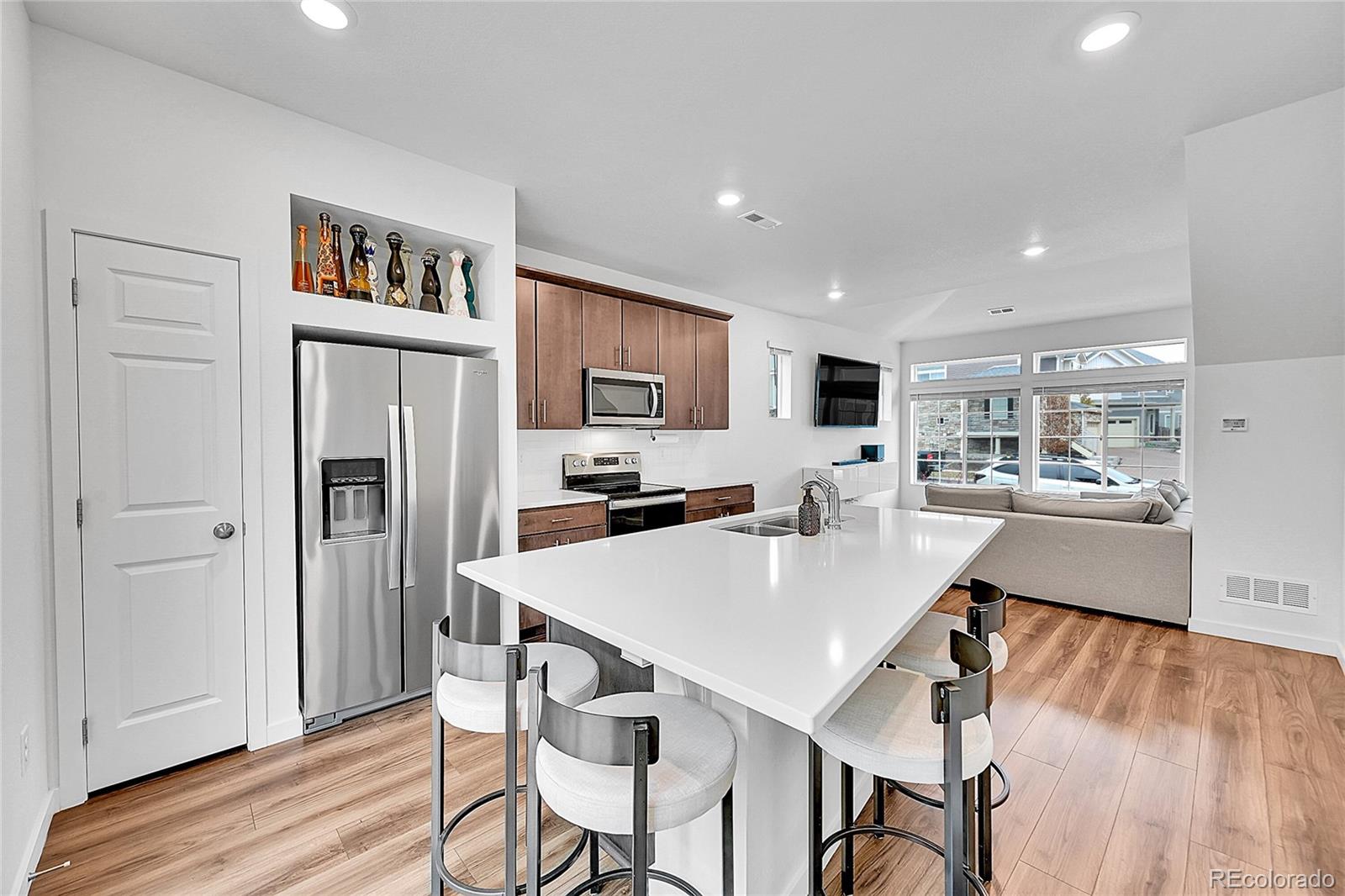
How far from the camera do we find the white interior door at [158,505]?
Result: 1.96 meters

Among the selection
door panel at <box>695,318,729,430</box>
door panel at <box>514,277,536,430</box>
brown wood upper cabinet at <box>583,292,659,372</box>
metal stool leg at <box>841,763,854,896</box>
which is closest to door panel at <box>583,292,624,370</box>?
brown wood upper cabinet at <box>583,292,659,372</box>

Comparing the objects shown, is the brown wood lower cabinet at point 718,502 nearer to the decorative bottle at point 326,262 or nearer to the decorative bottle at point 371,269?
the decorative bottle at point 371,269

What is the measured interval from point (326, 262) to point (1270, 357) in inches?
201

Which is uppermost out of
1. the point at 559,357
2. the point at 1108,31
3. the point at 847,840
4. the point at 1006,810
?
the point at 1108,31

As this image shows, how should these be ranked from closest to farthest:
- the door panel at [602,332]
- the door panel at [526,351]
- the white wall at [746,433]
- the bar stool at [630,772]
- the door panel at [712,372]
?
1. the bar stool at [630,772]
2. the door panel at [526,351]
3. the door panel at [602,332]
4. the white wall at [746,433]
5. the door panel at [712,372]

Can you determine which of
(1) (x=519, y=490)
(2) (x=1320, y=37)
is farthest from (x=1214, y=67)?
(1) (x=519, y=490)

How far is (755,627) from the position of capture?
1.21 meters

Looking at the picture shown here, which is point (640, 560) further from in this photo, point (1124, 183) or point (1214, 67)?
point (1124, 183)

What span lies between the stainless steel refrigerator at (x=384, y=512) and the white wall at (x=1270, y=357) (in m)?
3.61

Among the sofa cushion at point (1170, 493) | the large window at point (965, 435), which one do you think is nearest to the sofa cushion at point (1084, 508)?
the sofa cushion at point (1170, 493)

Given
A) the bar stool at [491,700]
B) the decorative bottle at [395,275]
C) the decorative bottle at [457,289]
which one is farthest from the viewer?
the decorative bottle at [457,289]

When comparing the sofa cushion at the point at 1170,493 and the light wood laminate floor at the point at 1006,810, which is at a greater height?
the sofa cushion at the point at 1170,493

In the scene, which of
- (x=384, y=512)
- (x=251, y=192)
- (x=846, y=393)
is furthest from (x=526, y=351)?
(x=846, y=393)

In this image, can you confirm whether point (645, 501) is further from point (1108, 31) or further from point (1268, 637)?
point (1268, 637)
